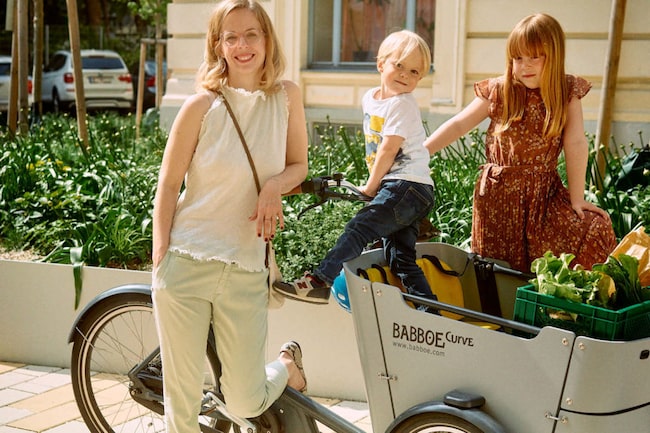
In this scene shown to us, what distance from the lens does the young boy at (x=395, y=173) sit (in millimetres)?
3713

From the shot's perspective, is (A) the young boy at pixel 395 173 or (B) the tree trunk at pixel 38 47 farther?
(B) the tree trunk at pixel 38 47

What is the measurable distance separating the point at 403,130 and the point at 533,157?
513 millimetres

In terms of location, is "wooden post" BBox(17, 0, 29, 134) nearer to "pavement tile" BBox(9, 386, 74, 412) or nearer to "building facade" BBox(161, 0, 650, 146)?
"building facade" BBox(161, 0, 650, 146)

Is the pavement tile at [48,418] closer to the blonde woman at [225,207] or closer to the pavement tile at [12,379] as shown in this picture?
the pavement tile at [12,379]

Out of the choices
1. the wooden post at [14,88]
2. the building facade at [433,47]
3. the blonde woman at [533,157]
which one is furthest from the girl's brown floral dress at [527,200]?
the wooden post at [14,88]

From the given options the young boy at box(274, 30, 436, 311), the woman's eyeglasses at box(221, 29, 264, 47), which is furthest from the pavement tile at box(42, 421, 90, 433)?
the woman's eyeglasses at box(221, 29, 264, 47)

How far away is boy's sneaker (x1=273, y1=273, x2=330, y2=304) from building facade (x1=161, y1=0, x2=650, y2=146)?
471 cm

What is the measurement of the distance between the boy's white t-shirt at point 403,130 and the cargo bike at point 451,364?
37 centimetres

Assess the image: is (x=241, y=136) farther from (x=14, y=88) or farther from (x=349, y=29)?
(x=349, y=29)

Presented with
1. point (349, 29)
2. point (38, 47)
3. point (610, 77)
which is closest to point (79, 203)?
point (610, 77)

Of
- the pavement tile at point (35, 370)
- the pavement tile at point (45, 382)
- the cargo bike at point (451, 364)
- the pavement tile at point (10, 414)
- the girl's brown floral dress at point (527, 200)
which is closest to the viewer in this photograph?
the cargo bike at point (451, 364)

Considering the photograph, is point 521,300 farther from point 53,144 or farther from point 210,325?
point 53,144

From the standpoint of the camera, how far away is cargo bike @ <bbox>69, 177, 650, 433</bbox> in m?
2.54

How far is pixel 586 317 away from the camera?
105 inches
